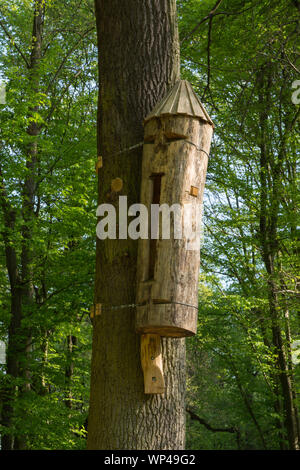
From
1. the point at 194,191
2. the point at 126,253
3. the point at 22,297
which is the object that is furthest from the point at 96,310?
the point at 22,297

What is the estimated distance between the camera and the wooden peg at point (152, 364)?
310cm

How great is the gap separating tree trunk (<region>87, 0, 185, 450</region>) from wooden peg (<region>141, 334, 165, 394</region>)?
0.06 metres

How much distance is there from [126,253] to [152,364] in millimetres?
686

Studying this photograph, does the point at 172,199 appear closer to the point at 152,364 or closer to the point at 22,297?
the point at 152,364

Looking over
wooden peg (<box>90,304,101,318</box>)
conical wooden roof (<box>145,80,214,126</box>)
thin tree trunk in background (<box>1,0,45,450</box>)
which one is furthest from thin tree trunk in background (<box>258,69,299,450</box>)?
wooden peg (<box>90,304,101,318</box>)

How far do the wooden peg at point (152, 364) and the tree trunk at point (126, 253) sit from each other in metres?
0.06

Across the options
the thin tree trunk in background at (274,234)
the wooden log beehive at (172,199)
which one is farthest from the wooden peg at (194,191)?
the thin tree trunk in background at (274,234)

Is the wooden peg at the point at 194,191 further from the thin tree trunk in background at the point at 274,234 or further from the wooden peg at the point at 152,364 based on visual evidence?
the thin tree trunk in background at the point at 274,234

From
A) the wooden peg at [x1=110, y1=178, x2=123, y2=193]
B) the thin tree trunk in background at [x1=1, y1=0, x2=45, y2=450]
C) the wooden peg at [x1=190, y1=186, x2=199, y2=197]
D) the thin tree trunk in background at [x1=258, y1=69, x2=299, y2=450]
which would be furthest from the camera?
the thin tree trunk in background at [x1=258, y1=69, x2=299, y2=450]

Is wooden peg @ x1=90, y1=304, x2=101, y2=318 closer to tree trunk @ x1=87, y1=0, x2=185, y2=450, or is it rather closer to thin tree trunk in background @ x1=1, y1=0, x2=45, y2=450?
tree trunk @ x1=87, y1=0, x2=185, y2=450

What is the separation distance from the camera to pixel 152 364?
3.12 m

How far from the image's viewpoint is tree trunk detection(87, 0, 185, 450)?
123 inches
